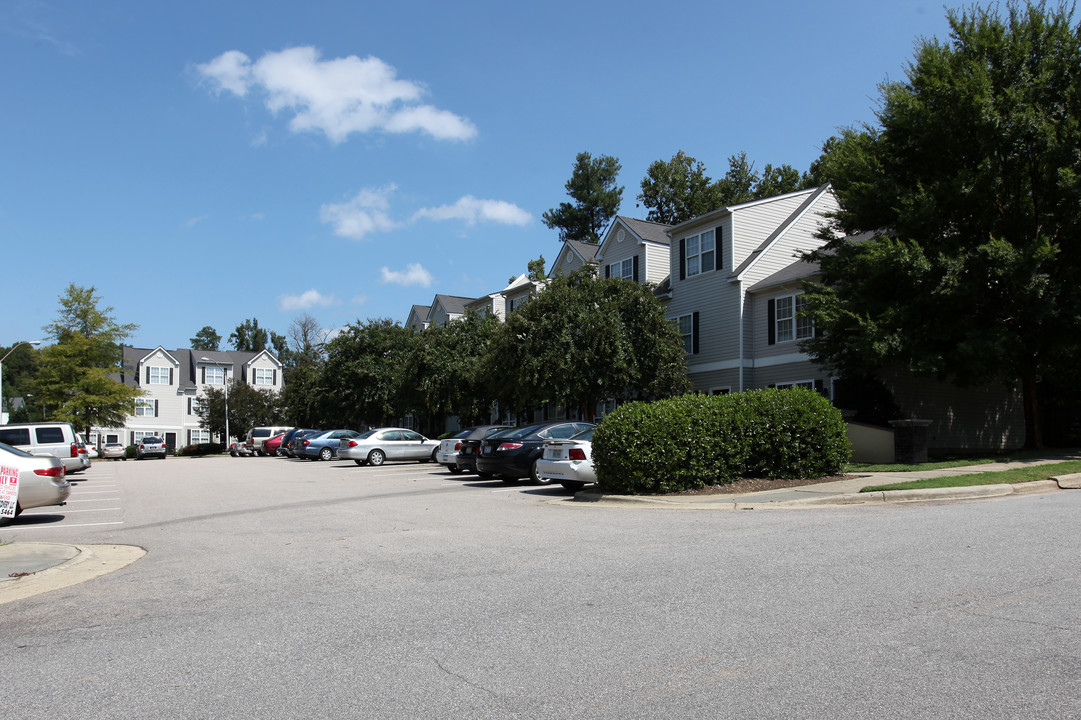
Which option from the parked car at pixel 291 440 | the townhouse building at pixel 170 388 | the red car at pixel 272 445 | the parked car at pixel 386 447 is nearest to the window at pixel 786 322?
the parked car at pixel 386 447

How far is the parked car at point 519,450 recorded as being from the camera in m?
19.5

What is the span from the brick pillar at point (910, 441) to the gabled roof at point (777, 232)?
390 inches

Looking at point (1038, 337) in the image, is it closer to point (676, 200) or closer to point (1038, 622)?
point (1038, 622)

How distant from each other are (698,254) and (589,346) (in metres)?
6.71

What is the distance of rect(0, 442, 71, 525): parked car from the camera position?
13734 mm

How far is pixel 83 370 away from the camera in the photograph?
49.5 m

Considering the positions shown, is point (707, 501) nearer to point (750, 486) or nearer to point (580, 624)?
point (750, 486)

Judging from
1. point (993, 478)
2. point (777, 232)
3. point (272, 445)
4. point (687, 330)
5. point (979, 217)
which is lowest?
point (272, 445)

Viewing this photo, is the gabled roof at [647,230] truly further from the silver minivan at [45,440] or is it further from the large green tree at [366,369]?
the silver minivan at [45,440]

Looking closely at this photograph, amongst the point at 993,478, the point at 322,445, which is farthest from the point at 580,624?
the point at 322,445

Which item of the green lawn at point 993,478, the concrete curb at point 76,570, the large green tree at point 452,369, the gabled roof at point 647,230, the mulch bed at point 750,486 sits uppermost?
the gabled roof at point 647,230

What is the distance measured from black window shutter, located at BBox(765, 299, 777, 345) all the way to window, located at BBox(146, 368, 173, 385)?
62.3 meters

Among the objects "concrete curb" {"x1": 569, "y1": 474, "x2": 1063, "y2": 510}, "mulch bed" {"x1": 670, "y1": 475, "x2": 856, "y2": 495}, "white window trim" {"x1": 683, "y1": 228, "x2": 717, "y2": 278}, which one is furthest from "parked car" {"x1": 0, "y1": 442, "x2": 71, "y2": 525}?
"white window trim" {"x1": 683, "y1": 228, "x2": 717, "y2": 278}

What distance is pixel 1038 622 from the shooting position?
18.6ft
